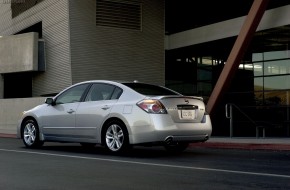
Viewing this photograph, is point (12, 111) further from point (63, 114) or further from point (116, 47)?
point (63, 114)

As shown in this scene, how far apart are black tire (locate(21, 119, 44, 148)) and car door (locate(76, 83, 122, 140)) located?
1.48 m

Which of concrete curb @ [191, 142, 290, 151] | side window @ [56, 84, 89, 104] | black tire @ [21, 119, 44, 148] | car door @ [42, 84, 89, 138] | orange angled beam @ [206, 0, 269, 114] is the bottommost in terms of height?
concrete curb @ [191, 142, 290, 151]

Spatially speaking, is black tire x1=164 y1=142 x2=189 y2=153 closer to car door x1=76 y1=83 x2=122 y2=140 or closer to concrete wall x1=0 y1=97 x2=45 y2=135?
car door x1=76 y1=83 x2=122 y2=140

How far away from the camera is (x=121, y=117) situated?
9633mm

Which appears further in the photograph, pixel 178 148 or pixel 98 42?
pixel 98 42

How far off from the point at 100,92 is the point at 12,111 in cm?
1120

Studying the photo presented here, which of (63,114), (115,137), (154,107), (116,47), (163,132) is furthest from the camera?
(116,47)

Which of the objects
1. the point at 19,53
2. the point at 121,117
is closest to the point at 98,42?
the point at 19,53

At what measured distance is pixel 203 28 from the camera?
21.5 m

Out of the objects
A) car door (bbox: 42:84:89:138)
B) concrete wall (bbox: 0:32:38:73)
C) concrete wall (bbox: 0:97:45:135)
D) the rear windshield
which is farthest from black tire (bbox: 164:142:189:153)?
concrete wall (bbox: 0:32:38:73)

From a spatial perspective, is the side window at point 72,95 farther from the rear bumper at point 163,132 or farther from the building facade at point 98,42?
the building facade at point 98,42

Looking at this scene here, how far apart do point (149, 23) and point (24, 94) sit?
28.7 feet

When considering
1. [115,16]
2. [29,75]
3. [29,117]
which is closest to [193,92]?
[115,16]

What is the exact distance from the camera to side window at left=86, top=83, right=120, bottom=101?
10289 millimetres
